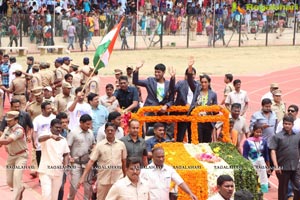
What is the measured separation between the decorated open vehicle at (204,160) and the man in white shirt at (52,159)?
1.48 metres

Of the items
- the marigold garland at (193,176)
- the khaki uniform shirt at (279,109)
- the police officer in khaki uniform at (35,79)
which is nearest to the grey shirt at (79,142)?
the marigold garland at (193,176)

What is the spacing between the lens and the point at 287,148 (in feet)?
39.5

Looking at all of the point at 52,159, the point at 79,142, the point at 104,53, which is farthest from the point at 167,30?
the point at 52,159

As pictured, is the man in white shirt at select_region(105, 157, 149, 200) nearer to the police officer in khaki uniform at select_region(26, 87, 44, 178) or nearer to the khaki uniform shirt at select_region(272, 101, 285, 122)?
the police officer in khaki uniform at select_region(26, 87, 44, 178)

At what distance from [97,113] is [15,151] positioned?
2.15 m

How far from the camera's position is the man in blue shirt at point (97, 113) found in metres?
13.6

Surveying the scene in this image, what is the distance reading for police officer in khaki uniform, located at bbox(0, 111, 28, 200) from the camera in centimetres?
1168

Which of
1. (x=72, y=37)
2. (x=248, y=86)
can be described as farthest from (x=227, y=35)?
(x=248, y=86)

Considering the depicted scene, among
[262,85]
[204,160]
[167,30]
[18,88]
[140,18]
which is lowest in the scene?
[262,85]

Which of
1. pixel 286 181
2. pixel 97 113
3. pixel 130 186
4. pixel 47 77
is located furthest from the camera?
pixel 47 77

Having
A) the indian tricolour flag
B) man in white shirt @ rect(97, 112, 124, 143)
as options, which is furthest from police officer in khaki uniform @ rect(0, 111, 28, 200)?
the indian tricolour flag

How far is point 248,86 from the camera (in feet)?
92.5

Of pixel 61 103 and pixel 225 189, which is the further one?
pixel 61 103

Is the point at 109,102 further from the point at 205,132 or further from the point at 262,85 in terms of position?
the point at 262,85
